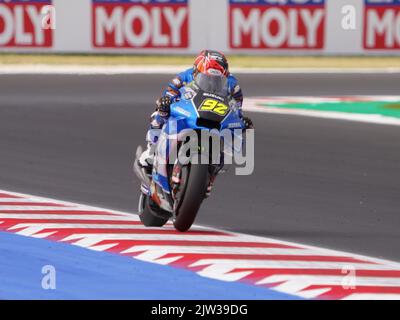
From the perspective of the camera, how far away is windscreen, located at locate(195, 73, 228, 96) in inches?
437

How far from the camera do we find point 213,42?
28391mm

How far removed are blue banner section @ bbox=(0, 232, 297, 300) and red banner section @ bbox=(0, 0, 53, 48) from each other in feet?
57.0

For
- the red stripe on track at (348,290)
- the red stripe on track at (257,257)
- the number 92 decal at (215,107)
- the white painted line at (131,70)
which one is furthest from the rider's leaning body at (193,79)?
the white painted line at (131,70)

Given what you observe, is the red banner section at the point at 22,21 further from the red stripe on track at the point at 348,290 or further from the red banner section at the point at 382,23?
the red stripe on track at the point at 348,290

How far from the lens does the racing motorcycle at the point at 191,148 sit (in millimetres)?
10656

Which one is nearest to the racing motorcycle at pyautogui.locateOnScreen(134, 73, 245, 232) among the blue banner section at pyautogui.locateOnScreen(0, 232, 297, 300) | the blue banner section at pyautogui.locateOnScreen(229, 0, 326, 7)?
the blue banner section at pyautogui.locateOnScreen(0, 232, 297, 300)

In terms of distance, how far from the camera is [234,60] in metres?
28.6

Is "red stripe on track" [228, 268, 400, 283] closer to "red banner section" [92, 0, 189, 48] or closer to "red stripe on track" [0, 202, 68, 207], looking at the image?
"red stripe on track" [0, 202, 68, 207]

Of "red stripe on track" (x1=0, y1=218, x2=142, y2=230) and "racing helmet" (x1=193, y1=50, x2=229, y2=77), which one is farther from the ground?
"racing helmet" (x1=193, y1=50, x2=229, y2=77)

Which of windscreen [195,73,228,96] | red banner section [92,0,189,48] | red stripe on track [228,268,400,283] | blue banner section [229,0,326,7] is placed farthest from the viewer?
blue banner section [229,0,326,7]

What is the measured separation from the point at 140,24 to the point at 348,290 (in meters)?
19.3

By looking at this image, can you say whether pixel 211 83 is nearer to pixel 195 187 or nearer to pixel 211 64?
pixel 211 64

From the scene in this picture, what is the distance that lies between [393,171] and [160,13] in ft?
44.0

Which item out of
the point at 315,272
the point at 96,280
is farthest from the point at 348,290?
the point at 96,280
